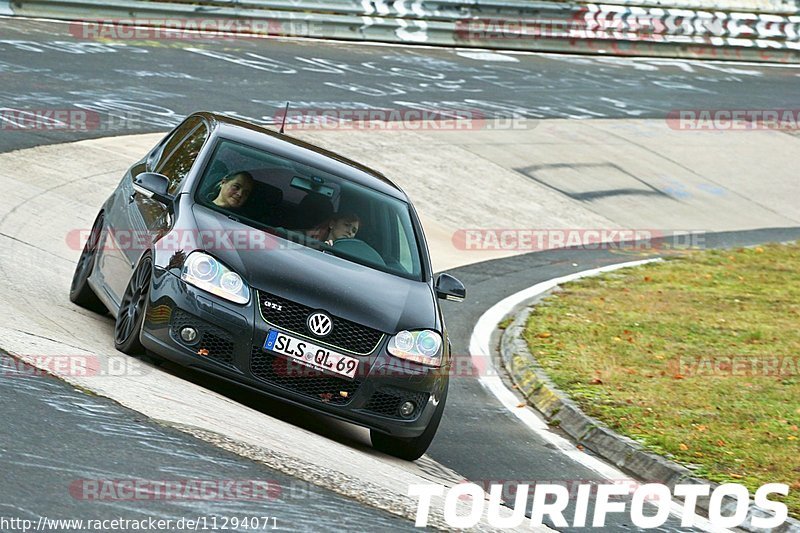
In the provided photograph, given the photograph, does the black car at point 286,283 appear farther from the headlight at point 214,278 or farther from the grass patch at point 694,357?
the grass patch at point 694,357

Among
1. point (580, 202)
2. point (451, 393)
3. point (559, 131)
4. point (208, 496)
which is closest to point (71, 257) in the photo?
point (451, 393)

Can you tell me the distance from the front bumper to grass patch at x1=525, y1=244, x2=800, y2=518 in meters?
2.14

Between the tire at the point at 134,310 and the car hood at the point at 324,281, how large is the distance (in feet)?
1.47

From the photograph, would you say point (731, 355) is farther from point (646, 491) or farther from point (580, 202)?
point (580, 202)

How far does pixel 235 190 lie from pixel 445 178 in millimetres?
9918

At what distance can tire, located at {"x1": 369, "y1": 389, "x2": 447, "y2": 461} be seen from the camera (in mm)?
7867

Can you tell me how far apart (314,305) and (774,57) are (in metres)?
27.2

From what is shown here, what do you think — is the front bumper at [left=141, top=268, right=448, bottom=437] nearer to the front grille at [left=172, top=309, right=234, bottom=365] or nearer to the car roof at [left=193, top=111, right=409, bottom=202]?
the front grille at [left=172, top=309, right=234, bottom=365]

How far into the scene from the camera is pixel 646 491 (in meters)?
8.23

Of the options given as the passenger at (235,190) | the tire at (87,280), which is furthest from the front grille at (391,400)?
the tire at (87,280)

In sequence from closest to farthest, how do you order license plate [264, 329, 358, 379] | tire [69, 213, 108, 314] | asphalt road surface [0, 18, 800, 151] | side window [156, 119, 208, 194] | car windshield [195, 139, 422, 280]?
license plate [264, 329, 358, 379] → car windshield [195, 139, 422, 280] → side window [156, 119, 208, 194] → tire [69, 213, 108, 314] → asphalt road surface [0, 18, 800, 151]

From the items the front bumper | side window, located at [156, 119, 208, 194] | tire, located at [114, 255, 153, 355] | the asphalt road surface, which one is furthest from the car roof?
the asphalt road surface

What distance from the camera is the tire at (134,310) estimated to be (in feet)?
25.6

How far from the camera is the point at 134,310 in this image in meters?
7.93
